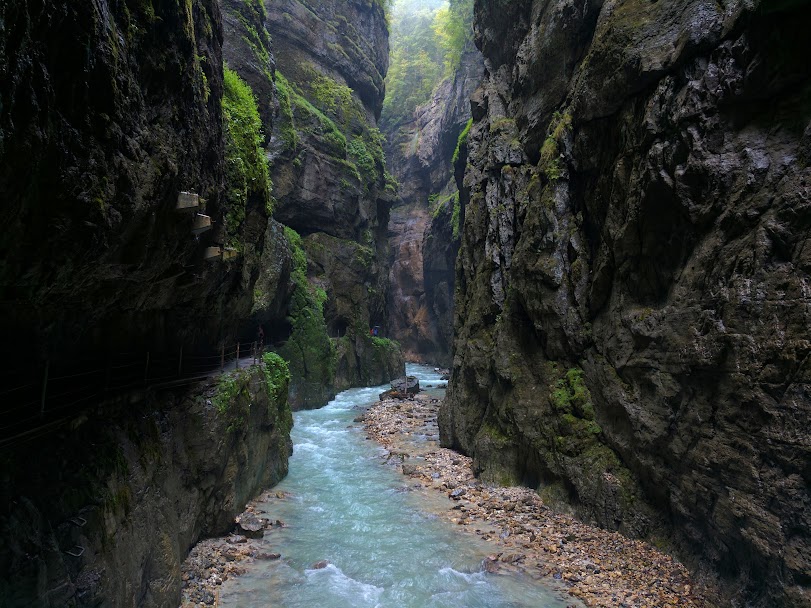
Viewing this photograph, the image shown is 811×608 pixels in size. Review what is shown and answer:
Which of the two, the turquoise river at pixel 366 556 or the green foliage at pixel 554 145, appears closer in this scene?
the turquoise river at pixel 366 556

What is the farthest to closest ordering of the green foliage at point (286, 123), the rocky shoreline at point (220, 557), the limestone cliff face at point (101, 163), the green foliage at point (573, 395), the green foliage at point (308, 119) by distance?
the green foliage at point (308, 119) < the green foliage at point (286, 123) < the green foliage at point (573, 395) < the rocky shoreline at point (220, 557) < the limestone cliff face at point (101, 163)

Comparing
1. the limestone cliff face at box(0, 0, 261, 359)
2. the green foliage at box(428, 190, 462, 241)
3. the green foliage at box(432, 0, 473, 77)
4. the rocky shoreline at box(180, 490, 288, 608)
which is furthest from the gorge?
the green foliage at box(432, 0, 473, 77)

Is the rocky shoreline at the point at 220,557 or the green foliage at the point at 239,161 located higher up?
the green foliage at the point at 239,161

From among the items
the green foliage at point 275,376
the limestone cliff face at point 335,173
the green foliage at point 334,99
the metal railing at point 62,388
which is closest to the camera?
the metal railing at point 62,388

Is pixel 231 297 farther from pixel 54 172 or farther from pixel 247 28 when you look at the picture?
pixel 247 28

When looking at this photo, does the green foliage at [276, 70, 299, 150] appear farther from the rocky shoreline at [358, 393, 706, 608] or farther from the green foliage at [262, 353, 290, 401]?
the rocky shoreline at [358, 393, 706, 608]

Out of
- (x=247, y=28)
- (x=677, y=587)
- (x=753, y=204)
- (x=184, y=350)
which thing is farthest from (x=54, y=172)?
(x=247, y=28)

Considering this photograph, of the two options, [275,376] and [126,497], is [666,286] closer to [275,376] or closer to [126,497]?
[126,497]

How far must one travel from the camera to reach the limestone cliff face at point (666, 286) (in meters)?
6.45

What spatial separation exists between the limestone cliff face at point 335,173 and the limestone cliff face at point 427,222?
6.42 metres

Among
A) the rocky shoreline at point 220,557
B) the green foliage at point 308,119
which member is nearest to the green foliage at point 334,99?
the green foliage at point 308,119

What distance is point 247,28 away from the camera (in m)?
23.0

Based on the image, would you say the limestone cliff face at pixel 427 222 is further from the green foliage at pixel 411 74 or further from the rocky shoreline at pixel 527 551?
the rocky shoreline at pixel 527 551

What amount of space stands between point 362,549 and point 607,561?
15.6ft
